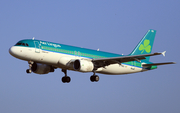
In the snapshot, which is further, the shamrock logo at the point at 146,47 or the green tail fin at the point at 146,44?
the shamrock logo at the point at 146,47

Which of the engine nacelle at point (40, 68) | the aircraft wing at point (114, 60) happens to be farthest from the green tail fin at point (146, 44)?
the engine nacelle at point (40, 68)

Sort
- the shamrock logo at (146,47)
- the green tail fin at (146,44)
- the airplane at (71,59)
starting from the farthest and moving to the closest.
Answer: the shamrock logo at (146,47) → the green tail fin at (146,44) → the airplane at (71,59)

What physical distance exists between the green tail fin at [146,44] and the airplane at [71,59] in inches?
115

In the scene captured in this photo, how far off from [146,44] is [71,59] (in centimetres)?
1854

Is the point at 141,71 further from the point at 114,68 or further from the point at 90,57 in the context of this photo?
the point at 90,57

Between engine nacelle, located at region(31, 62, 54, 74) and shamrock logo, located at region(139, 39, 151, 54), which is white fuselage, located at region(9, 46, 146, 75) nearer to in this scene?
engine nacelle, located at region(31, 62, 54, 74)

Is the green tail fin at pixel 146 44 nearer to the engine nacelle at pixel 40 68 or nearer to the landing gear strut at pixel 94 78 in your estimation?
the landing gear strut at pixel 94 78

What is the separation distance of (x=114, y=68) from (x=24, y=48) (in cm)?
1570

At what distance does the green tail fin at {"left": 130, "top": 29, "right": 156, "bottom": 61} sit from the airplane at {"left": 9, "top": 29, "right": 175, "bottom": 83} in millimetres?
2921

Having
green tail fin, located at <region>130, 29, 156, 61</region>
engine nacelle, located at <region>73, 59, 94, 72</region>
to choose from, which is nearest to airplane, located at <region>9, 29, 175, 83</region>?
engine nacelle, located at <region>73, 59, 94, 72</region>

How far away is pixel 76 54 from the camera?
50.2m

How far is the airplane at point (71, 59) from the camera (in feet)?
152

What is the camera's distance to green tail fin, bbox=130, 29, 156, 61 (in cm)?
6167

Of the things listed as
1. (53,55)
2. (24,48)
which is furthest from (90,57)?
(24,48)
